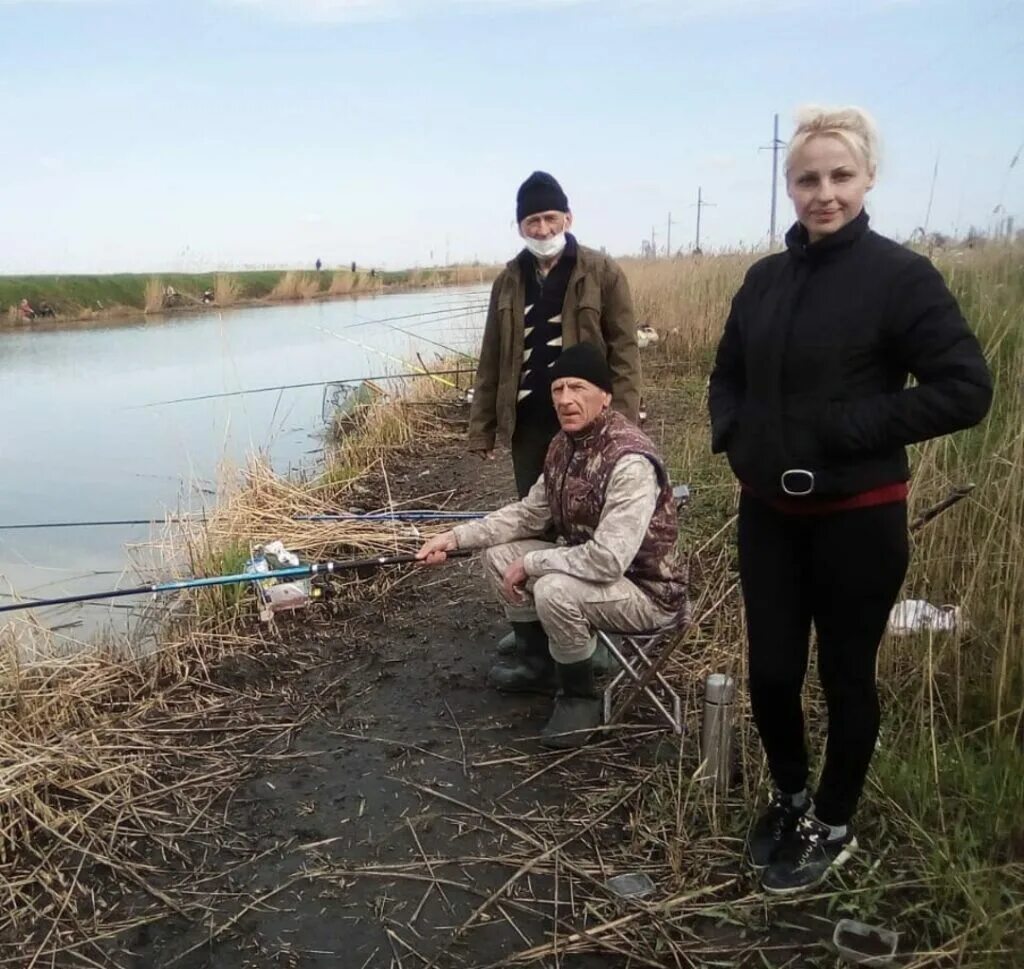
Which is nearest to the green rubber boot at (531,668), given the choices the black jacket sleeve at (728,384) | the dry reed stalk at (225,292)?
the black jacket sleeve at (728,384)

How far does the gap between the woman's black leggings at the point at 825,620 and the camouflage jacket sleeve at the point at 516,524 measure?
40.9 inches

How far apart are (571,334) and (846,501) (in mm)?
1540

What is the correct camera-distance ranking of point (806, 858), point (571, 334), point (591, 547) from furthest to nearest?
point (571, 334) → point (591, 547) → point (806, 858)

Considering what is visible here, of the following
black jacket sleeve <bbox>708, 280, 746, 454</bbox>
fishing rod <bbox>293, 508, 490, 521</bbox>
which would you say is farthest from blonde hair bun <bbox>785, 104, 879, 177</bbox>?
fishing rod <bbox>293, 508, 490, 521</bbox>

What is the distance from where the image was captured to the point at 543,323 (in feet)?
10.3

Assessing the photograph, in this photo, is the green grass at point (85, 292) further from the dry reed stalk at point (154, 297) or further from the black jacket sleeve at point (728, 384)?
the black jacket sleeve at point (728, 384)

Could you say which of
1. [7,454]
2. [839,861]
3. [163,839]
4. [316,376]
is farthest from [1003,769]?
[316,376]

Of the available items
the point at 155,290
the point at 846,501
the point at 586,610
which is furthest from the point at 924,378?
the point at 155,290

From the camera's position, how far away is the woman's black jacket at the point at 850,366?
1.60m

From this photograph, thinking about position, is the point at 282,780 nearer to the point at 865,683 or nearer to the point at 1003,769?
the point at 865,683

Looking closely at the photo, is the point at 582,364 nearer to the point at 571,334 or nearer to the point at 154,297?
the point at 571,334

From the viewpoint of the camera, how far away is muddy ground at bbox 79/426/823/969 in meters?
2.01

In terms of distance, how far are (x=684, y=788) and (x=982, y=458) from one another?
1545 millimetres

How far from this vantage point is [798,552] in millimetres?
1861
